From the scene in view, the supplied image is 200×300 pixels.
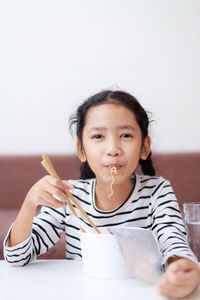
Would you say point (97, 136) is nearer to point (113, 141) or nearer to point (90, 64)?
point (113, 141)

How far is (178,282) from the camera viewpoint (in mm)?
545

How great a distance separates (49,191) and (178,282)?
0.29 m

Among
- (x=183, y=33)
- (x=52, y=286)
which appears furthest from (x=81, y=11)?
(x=52, y=286)

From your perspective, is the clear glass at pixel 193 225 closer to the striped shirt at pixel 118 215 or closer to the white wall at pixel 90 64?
the striped shirt at pixel 118 215

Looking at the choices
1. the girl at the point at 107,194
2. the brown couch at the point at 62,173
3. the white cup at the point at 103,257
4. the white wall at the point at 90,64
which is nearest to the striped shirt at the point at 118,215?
the girl at the point at 107,194

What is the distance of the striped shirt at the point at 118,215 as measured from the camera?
0.88 m

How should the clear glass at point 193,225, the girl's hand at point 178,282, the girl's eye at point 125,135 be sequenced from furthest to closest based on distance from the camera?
the girl's eye at point 125,135 < the clear glass at point 193,225 < the girl's hand at point 178,282

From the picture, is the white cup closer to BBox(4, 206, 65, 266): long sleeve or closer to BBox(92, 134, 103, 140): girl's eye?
BBox(4, 206, 65, 266): long sleeve

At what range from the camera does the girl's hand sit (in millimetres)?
542

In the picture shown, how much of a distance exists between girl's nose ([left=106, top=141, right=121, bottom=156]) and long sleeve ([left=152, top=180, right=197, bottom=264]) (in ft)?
0.59

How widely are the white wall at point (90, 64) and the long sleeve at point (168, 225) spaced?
57.9 inches

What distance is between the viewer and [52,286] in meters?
0.61

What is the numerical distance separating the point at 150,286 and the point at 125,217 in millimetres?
375

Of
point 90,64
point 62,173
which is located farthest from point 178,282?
point 90,64
